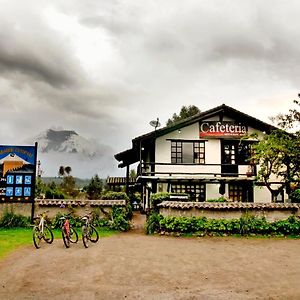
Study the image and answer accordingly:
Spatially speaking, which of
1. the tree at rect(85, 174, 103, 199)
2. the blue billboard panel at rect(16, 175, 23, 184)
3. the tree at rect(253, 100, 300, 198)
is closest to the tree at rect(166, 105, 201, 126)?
the tree at rect(85, 174, 103, 199)

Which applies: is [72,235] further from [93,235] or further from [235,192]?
[235,192]

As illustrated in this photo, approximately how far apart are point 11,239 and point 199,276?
819cm

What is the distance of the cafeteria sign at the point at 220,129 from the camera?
83.3 feet

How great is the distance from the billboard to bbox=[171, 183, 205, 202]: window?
36.6 feet

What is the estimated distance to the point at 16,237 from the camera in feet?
45.3

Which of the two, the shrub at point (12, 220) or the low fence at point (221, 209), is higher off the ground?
the low fence at point (221, 209)

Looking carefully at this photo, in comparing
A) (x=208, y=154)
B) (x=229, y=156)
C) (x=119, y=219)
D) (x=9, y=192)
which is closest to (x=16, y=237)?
(x=9, y=192)

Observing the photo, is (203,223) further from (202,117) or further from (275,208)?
(202,117)

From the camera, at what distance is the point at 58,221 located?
16.3 m

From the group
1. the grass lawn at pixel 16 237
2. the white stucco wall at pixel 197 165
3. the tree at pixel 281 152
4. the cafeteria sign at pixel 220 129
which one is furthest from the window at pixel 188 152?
the grass lawn at pixel 16 237

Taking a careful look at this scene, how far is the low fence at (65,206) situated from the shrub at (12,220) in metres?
0.18

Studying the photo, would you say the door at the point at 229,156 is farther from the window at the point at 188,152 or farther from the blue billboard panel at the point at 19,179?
the blue billboard panel at the point at 19,179

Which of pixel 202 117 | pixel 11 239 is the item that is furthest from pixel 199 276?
pixel 202 117

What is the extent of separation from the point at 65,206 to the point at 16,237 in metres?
3.29
